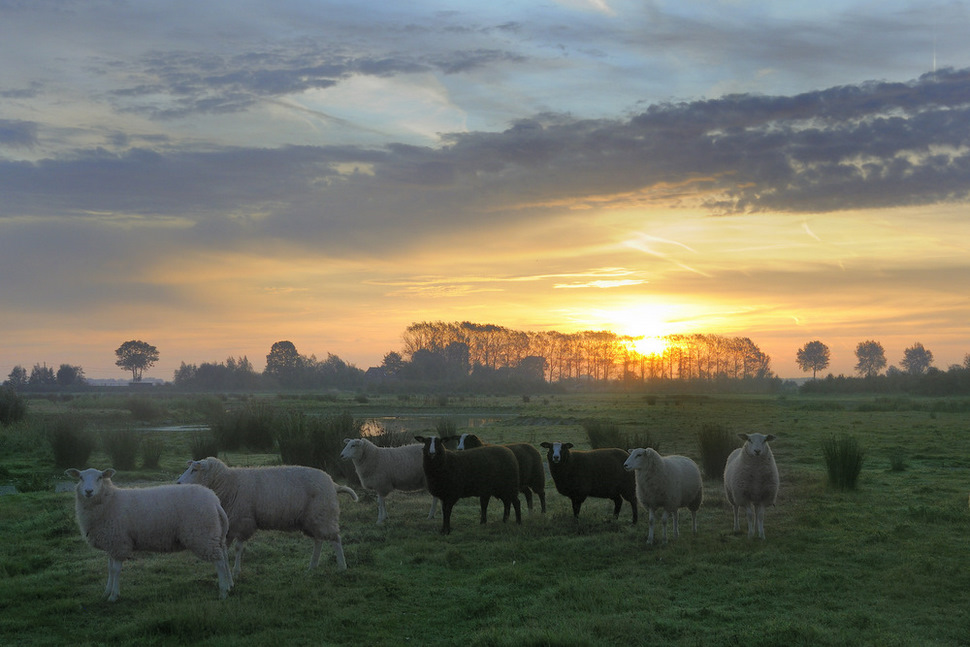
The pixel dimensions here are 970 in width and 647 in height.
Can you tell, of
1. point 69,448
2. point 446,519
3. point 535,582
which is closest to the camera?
point 535,582

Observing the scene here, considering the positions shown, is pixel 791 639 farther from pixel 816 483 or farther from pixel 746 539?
pixel 816 483

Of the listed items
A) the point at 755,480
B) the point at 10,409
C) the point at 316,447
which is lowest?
the point at 316,447

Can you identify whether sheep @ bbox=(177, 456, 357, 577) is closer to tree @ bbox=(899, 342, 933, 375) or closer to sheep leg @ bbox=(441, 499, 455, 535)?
sheep leg @ bbox=(441, 499, 455, 535)

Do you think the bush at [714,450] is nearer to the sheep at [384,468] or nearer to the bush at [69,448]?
the sheep at [384,468]

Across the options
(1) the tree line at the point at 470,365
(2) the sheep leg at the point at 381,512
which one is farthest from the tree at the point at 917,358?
(2) the sheep leg at the point at 381,512

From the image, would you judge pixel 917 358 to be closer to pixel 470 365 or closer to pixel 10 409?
pixel 470 365

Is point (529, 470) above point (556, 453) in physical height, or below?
below

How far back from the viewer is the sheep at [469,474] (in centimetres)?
1236

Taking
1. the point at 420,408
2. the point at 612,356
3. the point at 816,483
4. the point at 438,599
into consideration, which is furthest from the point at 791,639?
the point at 612,356

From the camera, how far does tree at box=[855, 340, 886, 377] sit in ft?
589

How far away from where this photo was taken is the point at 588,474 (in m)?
12.6

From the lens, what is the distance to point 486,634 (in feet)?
→ 23.1

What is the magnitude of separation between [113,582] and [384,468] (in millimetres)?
5654

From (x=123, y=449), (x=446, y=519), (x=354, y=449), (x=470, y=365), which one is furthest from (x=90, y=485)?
(x=470, y=365)
